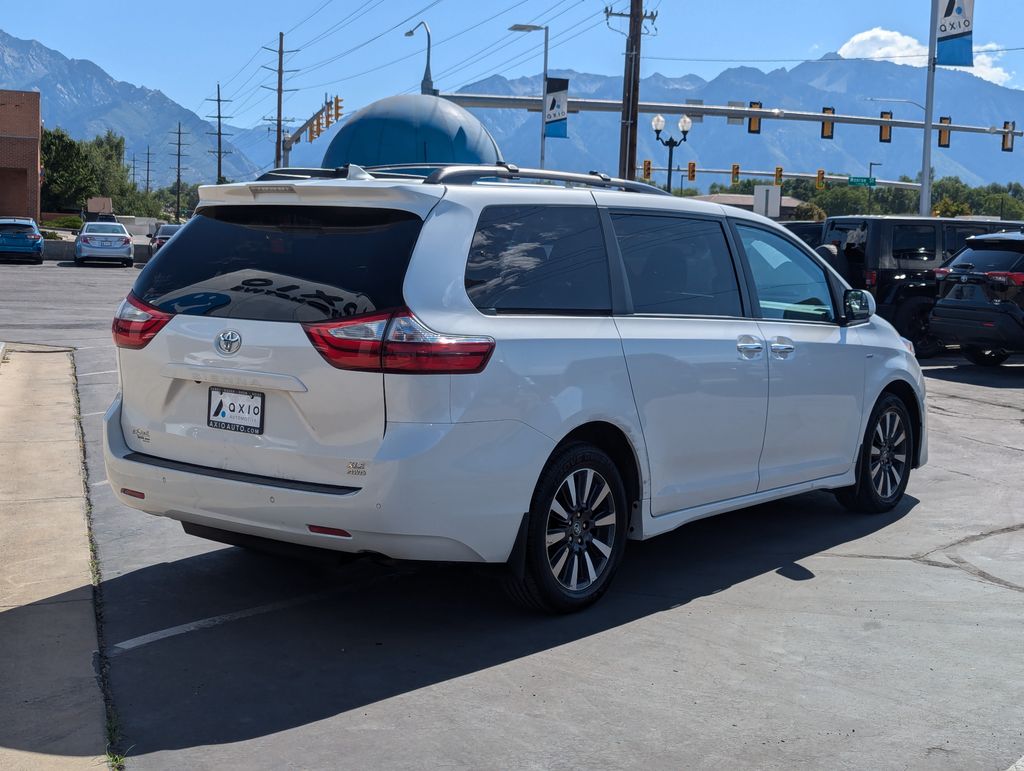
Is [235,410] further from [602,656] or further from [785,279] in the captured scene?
[785,279]

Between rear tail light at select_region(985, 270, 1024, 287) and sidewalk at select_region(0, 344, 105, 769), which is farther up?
rear tail light at select_region(985, 270, 1024, 287)

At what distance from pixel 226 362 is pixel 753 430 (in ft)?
9.34

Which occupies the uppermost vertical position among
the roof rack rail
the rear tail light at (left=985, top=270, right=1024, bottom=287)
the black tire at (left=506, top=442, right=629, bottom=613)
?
the roof rack rail

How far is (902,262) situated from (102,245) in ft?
96.7

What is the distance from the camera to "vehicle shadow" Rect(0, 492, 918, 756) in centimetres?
438

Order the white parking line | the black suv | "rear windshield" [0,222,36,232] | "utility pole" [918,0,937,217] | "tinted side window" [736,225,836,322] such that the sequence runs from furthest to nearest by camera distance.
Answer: "rear windshield" [0,222,36,232] → "utility pole" [918,0,937,217] → the black suv → "tinted side window" [736,225,836,322] → the white parking line

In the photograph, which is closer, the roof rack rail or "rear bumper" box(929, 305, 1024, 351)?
the roof rack rail

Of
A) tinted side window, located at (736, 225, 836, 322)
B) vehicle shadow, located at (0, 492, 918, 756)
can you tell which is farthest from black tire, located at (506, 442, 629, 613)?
tinted side window, located at (736, 225, 836, 322)

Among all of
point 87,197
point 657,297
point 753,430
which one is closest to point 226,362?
point 657,297

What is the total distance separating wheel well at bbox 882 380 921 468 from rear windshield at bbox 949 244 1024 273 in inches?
359

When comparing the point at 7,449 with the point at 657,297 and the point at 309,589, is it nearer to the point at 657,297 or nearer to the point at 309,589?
the point at 309,589

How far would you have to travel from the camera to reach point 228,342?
5031 millimetres

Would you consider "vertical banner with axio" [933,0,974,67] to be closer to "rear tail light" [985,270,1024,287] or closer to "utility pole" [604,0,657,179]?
"utility pole" [604,0,657,179]

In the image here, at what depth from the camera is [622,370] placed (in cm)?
555
